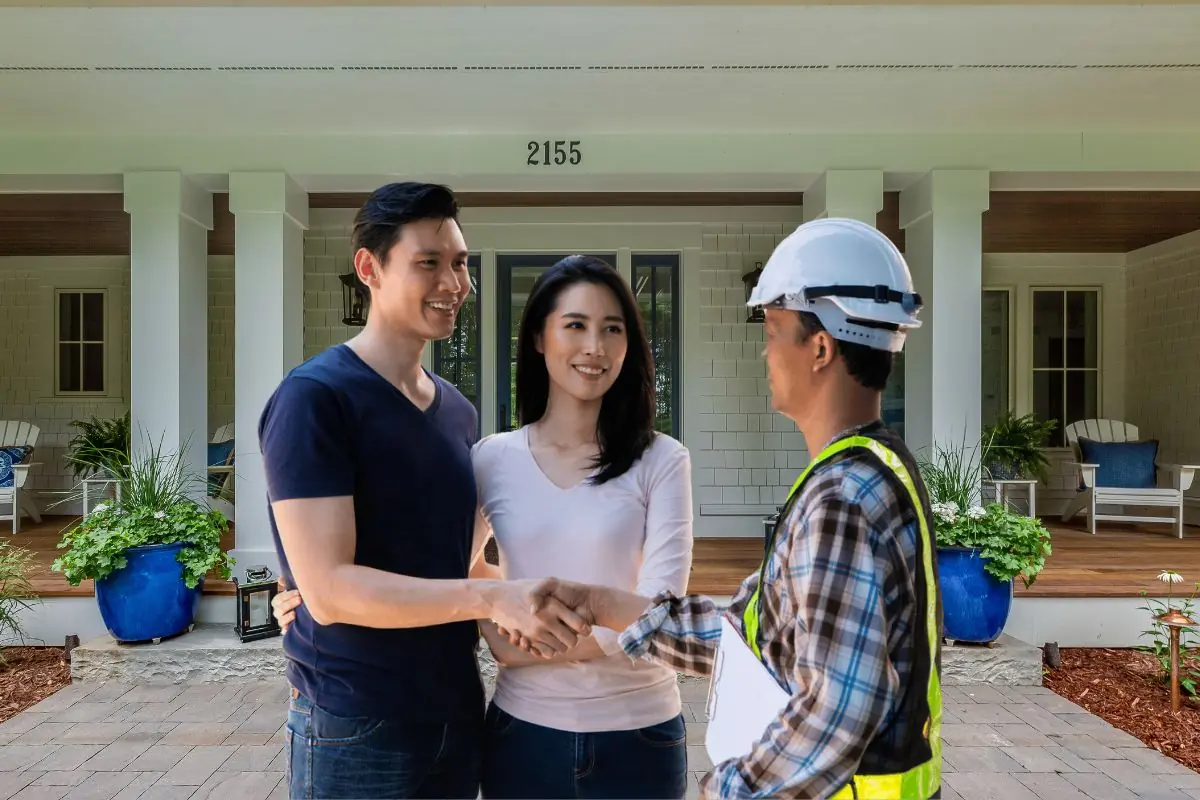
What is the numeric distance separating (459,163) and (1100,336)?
7603 millimetres

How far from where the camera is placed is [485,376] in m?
7.19

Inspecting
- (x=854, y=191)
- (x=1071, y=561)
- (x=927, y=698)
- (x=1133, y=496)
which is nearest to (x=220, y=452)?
(x=854, y=191)

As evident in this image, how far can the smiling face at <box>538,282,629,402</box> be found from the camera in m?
1.53

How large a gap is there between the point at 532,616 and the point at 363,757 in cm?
35

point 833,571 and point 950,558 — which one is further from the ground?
point 833,571

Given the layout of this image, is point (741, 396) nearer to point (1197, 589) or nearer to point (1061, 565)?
point (1061, 565)

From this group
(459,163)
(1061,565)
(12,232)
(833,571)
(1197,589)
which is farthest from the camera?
(12,232)

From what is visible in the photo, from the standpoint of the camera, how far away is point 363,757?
51.6 inches

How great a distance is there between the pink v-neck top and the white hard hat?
0.56 meters

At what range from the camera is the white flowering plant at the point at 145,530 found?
432 cm

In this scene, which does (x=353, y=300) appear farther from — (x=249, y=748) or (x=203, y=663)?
(x=249, y=748)

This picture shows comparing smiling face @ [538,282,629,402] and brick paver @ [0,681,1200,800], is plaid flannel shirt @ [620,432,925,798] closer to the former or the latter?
smiling face @ [538,282,629,402]

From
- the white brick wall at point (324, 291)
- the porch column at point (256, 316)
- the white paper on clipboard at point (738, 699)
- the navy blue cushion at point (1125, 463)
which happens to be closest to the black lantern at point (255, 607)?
the porch column at point (256, 316)

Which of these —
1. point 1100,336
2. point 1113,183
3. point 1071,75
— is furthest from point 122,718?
point 1100,336
